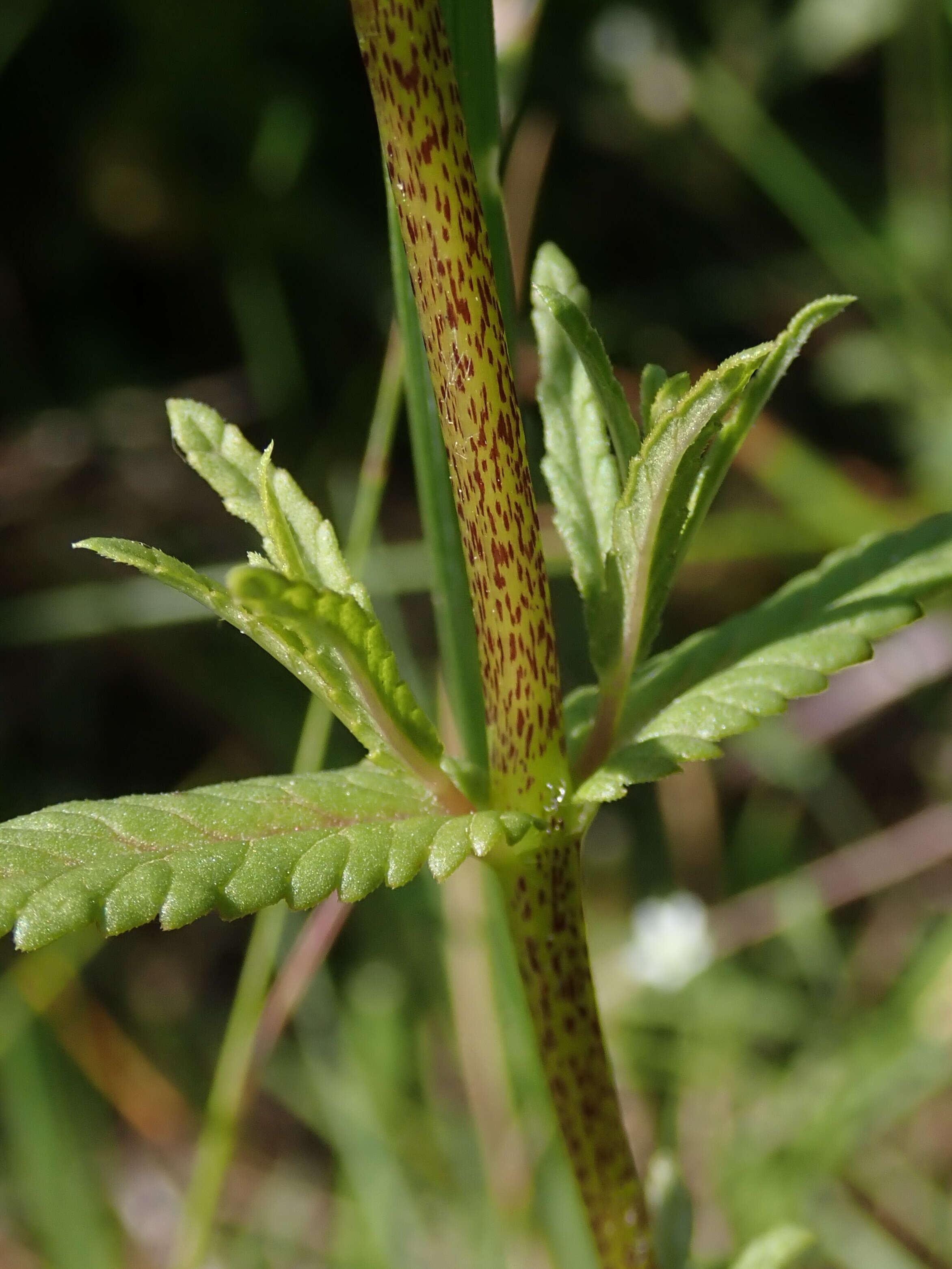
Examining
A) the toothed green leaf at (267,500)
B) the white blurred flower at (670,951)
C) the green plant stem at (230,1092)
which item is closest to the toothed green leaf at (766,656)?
the toothed green leaf at (267,500)

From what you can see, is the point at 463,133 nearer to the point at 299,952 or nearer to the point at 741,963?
the point at 299,952

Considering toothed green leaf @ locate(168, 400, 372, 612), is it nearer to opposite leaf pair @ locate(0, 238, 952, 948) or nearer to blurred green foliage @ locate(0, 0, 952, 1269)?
opposite leaf pair @ locate(0, 238, 952, 948)

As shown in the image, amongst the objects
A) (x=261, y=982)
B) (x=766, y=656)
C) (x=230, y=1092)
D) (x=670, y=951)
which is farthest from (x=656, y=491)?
(x=670, y=951)

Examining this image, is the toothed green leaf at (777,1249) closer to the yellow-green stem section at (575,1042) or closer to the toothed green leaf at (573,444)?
the yellow-green stem section at (575,1042)

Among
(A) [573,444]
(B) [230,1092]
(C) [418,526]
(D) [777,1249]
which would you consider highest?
(C) [418,526]

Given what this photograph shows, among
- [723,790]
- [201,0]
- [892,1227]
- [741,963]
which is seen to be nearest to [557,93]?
[201,0]

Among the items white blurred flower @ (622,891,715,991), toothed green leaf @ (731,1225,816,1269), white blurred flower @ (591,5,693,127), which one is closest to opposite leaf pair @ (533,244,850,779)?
toothed green leaf @ (731,1225,816,1269)

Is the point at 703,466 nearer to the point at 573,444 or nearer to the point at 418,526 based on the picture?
the point at 573,444
